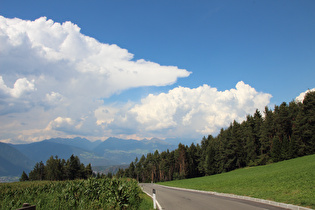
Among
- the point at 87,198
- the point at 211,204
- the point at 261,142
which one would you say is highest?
the point at 261,142

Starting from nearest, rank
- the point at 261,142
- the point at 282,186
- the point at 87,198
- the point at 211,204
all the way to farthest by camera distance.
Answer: the point at 87,198
the point at 211,204
the point at 282,186
the point at 261,142

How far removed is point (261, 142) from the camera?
63.5 m

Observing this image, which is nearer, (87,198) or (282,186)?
(87,198)

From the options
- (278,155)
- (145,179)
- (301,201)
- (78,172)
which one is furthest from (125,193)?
(145,179)

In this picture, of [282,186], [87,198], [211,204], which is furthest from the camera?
[282,186]

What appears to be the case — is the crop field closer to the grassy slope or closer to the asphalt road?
the asphalt road

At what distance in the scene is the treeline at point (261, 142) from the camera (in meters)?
53.4

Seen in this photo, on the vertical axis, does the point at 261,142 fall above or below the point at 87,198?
above

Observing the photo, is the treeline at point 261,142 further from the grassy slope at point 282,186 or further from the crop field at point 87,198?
the crop field at point 87,198

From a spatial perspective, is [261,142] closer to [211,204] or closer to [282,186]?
[282,186]

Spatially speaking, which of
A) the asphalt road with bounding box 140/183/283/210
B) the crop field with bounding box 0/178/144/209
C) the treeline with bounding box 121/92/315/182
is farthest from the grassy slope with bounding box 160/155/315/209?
the treeline with bounding box 121/92/315/182

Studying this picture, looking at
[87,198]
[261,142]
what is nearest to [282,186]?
[87,198]

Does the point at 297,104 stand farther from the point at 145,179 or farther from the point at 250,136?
the point at 145,179

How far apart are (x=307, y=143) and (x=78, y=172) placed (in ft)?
324
